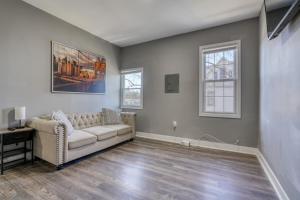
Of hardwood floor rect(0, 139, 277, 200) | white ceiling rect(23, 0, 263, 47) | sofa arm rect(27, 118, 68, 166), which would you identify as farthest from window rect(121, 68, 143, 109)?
sofa arm rect(27, 118, 68, 166)

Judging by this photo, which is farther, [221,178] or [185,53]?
[185,53]

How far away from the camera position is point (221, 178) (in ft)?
7.58

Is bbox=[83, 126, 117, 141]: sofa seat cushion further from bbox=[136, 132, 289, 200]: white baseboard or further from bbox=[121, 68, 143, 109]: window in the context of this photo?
bbox=[121, 68, 143, 109]: window

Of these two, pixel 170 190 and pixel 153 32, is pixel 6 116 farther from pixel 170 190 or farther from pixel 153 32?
pixel 153 32

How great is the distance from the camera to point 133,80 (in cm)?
498

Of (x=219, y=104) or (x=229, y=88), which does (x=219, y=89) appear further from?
(x=219, y=104)

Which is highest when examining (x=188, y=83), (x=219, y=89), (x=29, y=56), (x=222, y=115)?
(x=29, y=56)

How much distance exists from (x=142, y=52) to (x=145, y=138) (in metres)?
2.56

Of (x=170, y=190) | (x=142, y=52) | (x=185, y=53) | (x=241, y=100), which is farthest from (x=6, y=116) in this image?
(x=241, y=100)

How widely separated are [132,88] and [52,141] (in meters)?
2.83

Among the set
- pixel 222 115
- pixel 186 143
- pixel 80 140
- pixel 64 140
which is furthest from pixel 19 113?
pixel 222 115

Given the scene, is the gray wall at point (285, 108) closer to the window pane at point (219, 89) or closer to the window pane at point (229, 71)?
the window pane at point (229, 71)

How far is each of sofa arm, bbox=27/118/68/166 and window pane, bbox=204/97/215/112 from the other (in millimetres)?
3035

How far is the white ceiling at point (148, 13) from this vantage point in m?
2.87
